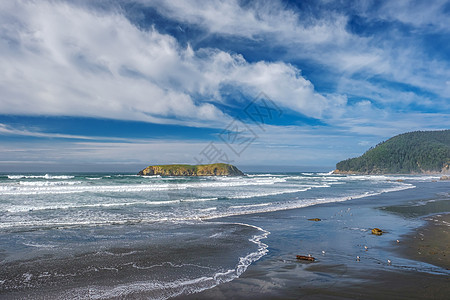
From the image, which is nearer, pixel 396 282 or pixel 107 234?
pixel 396 282

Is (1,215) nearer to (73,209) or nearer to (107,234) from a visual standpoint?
(73,209)

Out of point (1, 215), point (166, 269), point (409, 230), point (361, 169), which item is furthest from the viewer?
point (361, 169)

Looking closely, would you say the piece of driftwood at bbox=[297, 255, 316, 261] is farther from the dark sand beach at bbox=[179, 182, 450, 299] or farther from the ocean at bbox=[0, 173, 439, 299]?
the ocean at bbox=[0, 173, 439, 299]

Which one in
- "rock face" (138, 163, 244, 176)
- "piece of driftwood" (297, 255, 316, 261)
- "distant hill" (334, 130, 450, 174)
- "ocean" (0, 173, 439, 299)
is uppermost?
"distant hill" (334, 130, 450, 174)

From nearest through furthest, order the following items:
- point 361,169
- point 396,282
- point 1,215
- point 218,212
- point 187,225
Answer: point 396,282 < point 187,225 < point 1,215 < point 218,212 < point 361,169

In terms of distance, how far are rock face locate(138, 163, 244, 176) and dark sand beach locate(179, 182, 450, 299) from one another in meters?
77.7

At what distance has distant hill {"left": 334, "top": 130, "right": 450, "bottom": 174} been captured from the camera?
138875mm

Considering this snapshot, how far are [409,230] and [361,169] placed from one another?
15856 centimetres

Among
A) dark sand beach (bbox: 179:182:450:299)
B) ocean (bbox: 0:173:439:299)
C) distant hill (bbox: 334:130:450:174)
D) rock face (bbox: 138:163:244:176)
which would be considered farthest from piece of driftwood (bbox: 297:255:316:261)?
distant hill (bbox: 334:130:450:174)

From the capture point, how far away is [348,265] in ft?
23.1

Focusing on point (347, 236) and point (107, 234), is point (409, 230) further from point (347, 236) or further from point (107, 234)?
point (107, 234)

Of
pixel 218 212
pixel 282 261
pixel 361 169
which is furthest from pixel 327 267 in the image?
pixel 361 169

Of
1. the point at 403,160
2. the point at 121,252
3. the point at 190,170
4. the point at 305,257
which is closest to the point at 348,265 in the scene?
the point at 305,257

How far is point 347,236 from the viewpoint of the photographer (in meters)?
10.5
